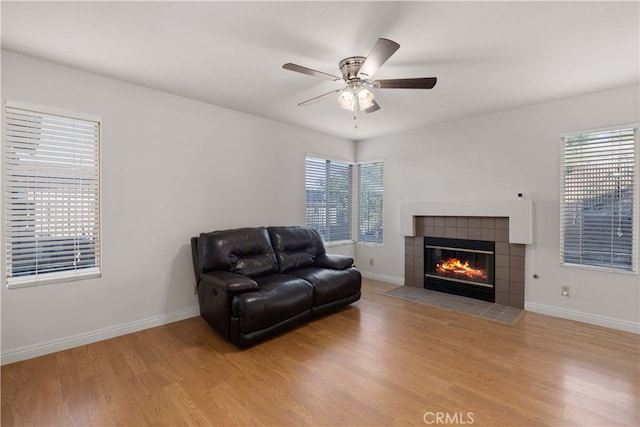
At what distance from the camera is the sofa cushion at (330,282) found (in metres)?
3.34

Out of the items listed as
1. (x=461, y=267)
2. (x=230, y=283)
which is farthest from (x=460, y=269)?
(x=230, y=283)

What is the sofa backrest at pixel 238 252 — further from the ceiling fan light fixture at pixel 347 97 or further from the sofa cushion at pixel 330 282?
the ceiling fan light fixture at pixel 347 97

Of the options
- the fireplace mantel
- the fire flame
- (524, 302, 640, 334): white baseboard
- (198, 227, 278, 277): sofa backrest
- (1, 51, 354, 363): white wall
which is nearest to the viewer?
(1, 51, 354, 363): white wall

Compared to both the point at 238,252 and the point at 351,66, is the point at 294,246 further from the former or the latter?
the point at 351,66

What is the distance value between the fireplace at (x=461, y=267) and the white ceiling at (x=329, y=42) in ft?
6.78

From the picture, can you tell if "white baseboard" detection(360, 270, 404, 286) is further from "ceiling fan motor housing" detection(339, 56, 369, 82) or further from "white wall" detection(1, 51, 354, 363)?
"ceiling fan motor housing" detection(339, 56, 369, 82)

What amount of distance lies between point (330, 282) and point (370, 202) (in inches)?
94.5

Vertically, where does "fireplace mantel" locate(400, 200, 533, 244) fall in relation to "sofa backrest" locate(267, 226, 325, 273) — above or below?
above

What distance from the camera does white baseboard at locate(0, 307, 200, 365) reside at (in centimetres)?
248

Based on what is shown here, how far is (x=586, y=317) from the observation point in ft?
10.8

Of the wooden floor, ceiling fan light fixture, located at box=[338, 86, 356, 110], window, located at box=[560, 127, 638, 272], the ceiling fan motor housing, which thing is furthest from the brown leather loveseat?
window, located at box=[560, 127, 638, 272]

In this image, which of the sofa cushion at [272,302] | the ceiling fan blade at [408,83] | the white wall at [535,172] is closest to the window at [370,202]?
the white wall at [535,172]

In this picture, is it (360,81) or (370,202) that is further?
(370,202)

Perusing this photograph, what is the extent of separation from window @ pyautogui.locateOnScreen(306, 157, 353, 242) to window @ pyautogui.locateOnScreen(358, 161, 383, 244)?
213 mm
